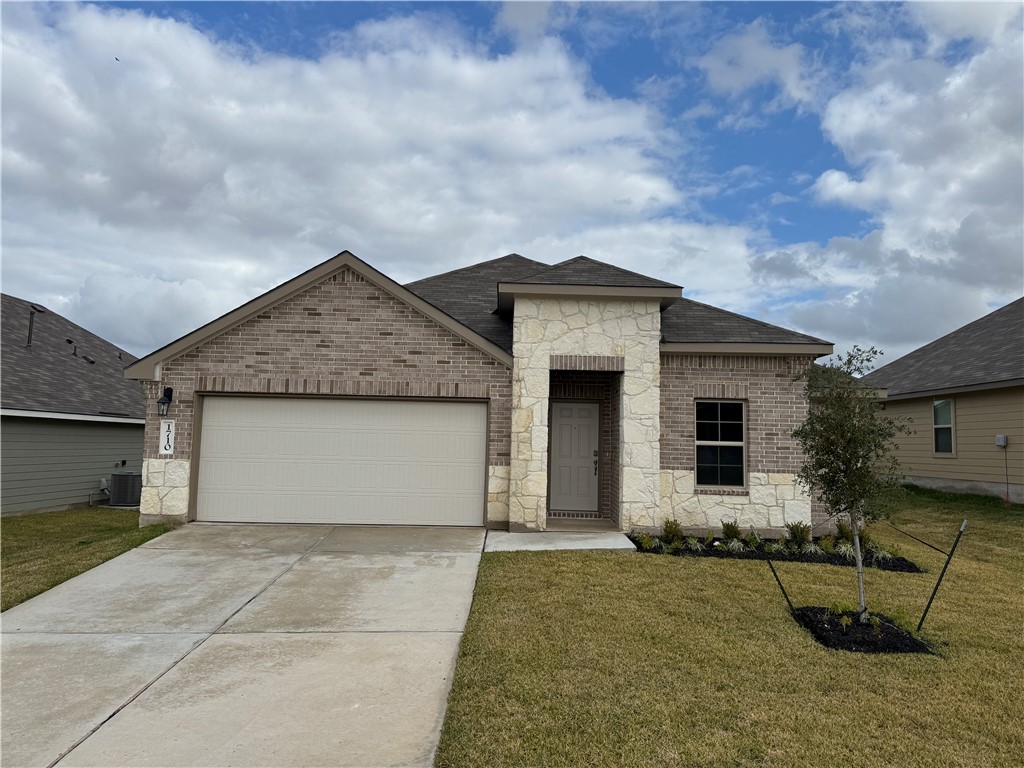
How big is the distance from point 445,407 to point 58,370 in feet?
40.3

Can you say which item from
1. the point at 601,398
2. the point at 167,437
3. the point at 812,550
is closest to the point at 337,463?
the point at 167,437

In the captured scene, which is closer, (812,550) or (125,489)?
(812,550)

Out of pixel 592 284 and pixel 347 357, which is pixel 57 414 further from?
pixel 592 284

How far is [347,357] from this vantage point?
35.3 feet

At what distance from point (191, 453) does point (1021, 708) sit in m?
11.1

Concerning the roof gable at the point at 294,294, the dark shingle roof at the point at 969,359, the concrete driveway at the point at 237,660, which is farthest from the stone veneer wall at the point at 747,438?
the dark shingle roof at the point at 969,359

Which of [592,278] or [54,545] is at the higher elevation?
[592,278]

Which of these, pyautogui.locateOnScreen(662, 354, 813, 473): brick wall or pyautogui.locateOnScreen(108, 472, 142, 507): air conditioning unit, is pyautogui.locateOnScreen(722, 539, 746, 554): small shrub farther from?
pyautogui.locateOnScreen(108, 472, 142, 507): air conditioning unit

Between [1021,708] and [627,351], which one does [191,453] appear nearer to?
[627,351]

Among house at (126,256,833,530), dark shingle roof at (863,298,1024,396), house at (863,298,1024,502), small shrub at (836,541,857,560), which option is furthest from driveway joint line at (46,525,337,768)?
dark shingle roof at (863,298,1024,396)

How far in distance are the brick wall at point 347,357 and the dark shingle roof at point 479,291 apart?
3.62ft

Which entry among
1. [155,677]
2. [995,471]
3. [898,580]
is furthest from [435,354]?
[995,471]

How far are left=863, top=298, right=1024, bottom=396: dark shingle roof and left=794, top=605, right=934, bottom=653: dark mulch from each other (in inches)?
454

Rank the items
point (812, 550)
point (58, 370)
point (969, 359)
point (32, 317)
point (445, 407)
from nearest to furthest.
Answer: point (812, 550) < point (445, 407) < point (58, 370) < point (969, 359) < point (32, 317)
